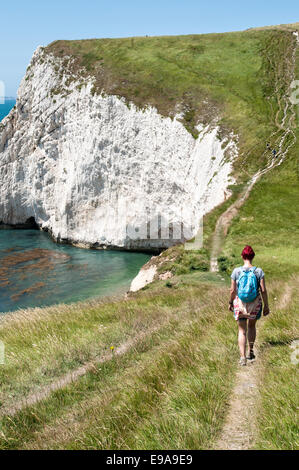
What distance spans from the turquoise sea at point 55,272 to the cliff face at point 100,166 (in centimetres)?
394

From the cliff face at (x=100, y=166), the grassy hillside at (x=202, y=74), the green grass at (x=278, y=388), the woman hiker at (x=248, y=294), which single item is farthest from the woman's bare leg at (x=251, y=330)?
the grassy hillside at (x=202, y=74)

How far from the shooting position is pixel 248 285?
9.07 meters

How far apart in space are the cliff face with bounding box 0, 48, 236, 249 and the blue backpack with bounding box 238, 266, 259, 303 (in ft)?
99.4

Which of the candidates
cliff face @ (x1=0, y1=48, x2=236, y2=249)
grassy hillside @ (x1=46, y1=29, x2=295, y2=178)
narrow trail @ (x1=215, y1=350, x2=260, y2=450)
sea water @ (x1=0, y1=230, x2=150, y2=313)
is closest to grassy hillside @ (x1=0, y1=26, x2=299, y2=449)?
narrow trail @ (x1=215, y1=350, x2=260, y2=450)

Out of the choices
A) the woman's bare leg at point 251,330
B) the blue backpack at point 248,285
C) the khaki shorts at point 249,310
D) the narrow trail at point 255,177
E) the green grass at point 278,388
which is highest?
the narrow trail at point 255,177

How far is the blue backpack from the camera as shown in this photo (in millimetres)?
9031

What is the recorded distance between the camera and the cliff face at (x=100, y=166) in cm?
4925

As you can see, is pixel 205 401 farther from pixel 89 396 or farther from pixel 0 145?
pixel 0 145

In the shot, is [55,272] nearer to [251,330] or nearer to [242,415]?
[251,330]

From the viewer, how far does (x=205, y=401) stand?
6.79m

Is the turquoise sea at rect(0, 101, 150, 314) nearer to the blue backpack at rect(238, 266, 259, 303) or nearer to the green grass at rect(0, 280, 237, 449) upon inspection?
the green grass at rect(0, 280, 237, 449)

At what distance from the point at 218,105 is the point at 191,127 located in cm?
467

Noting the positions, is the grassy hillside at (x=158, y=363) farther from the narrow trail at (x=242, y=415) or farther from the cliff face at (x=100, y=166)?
the cliff face at (x=100, y=166)

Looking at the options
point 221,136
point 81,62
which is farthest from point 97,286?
point 81,62
